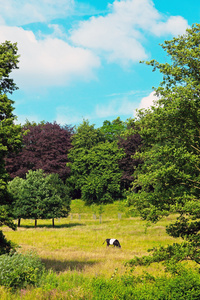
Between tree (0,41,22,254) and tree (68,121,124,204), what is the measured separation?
4987cm

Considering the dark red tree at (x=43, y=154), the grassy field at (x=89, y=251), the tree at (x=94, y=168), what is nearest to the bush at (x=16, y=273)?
the grassy field at (x=89, y=251)

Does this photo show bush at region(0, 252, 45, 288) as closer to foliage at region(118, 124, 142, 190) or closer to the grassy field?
the grassy field

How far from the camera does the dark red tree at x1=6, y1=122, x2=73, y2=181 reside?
2739 inches

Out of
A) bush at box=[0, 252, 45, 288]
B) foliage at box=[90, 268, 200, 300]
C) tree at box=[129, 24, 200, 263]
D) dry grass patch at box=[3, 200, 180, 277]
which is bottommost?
dry grass patch at box=[3, 200, 180, 277]

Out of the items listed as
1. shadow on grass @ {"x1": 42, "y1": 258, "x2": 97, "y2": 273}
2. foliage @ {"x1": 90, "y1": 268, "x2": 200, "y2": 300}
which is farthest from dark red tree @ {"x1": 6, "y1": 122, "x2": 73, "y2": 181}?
foliage @ {"x1": 90, "y1": 268, "x2": 200, "y2": 300}

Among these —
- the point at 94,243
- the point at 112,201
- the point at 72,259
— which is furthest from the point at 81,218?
the point at 72,259

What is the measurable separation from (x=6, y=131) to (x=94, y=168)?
185ft

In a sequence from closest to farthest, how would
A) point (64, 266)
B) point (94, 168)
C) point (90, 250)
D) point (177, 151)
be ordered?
point (177, 151)
point (64, 266)
point (90, 250)
point (94, 168)

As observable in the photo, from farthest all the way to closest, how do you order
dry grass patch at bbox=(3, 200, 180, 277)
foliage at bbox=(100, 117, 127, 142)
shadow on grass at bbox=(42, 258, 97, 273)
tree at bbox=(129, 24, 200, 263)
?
foliage at bbox=(100, 117, 127, 142) < dry grass patch at bbox=(3, 200, 180, 277) < shadow on grass at bbox=(42, 258, 97, 273) < tree at bbox=(129, 24, 200, 263)

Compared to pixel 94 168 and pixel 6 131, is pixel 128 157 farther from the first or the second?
pixel 6 131

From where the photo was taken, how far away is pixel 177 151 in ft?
34.4

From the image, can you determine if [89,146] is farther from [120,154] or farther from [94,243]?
[94,243]

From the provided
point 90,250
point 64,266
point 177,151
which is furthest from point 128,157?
point 177,151

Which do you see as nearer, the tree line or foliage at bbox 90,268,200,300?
foliage at bbox 90,268,200,300
